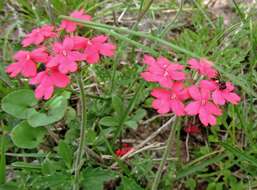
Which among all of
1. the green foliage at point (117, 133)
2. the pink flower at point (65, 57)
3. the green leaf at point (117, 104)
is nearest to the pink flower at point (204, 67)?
the green foliage at point (117, 133)

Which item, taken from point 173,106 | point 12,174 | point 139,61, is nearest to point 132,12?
point 139,61

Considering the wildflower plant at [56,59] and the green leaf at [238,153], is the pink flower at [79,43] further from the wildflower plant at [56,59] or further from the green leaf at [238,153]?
the green leaf at [238,153]

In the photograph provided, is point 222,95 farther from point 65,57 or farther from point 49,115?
point 49,115

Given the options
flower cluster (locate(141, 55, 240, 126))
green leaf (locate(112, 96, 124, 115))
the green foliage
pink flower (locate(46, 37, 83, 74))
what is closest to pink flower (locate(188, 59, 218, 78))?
flower cluster (locate(141, 55, 240, 126))

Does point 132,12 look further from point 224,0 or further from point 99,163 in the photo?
point 99,163

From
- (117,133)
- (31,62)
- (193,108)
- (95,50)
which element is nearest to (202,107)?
(193,108)
